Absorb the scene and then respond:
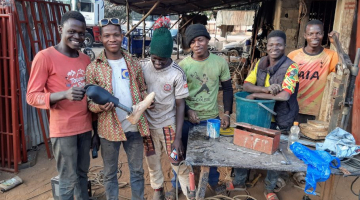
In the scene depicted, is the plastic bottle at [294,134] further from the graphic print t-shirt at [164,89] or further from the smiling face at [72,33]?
the smiling face at [72,33]

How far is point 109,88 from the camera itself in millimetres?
2170

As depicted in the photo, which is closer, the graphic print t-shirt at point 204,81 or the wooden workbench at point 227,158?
the wooden workbench at point 227,158

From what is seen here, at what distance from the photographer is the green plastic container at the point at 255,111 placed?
2.35 metres

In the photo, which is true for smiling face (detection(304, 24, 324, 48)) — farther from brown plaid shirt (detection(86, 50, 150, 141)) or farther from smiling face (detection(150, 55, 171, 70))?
brown plaid shirt (detection(86, 50, 150, 141))

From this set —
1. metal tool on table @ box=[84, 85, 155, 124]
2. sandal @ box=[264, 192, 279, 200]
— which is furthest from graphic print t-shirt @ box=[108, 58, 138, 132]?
sandal @ box=[264, 192, 279, 200]

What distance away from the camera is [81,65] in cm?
228

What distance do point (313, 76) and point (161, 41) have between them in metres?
1.72

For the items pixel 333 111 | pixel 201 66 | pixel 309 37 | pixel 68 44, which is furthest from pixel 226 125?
pixel 68 44

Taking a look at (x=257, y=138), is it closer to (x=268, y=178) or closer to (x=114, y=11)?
(x=268, y=178)

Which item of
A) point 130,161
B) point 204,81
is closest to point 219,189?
point 130,161

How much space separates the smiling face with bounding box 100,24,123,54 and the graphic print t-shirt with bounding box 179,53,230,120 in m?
0.72

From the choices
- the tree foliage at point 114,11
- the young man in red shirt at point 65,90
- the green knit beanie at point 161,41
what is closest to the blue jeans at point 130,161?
the young man in red shirt at point 65,90

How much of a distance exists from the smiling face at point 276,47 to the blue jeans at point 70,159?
183cm

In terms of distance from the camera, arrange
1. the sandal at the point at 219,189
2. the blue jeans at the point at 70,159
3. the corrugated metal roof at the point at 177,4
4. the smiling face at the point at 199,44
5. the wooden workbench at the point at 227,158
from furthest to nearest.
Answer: the corrugated metal roof at the point at 177,4, the sandal at the point at 219,189, the smiling face at the point at 199,44, the blue jeans at the point at 70,159, the wooden workbench at the point at 227,158
